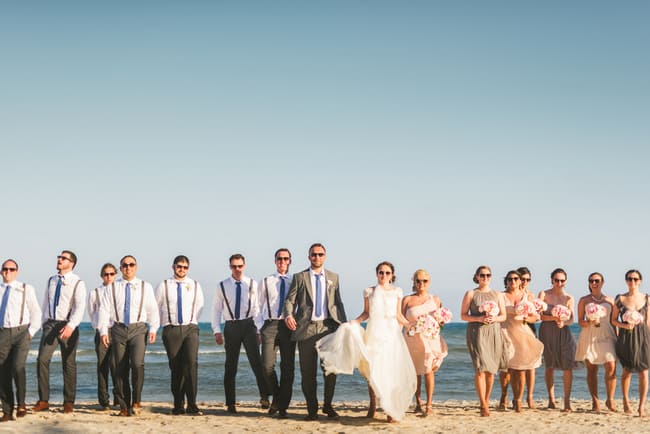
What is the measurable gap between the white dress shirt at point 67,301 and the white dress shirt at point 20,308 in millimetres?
269

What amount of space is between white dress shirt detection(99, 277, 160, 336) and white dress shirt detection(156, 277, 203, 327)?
0.38 feet

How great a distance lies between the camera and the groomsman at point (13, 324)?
978 centimetres

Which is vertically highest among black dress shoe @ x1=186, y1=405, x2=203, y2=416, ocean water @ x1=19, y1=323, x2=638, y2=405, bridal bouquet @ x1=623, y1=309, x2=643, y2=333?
bridal bouquet @ x1=623, y1=309, x2=643, y2=333

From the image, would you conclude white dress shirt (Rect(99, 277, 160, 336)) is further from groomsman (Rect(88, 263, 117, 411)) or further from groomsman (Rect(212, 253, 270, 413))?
groomsman (Rect(212, 253, 270, 413))

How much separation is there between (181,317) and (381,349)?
2.89 m

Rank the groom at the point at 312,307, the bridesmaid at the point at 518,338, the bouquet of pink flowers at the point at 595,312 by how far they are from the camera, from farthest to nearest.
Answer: the bridesmaid at the point at 518,338
the bouquet of pink flowers at the point at 595,312
the groom at the point at 312,307

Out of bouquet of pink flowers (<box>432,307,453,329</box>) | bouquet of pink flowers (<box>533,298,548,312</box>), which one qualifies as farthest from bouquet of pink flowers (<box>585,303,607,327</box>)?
bouquet of pink flowers (<box>432,307,453,329</box>)

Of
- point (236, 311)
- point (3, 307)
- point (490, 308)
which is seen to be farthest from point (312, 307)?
point (3, 307)

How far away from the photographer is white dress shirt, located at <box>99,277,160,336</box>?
1002 cm

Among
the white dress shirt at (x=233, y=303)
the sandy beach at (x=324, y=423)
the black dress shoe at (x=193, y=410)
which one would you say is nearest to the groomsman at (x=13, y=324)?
the sandy beach at (x=324, y=423)

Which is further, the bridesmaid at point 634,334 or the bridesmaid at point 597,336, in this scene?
the bridesmaid at point 597,336

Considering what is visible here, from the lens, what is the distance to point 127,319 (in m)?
10.0

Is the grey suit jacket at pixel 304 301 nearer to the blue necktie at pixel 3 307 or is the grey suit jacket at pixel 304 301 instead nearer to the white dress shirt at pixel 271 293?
the white dress shirt at pixel 271 293

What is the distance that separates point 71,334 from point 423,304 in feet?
Answer: 16.4
